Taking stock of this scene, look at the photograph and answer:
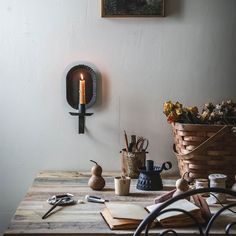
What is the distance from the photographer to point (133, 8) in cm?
218

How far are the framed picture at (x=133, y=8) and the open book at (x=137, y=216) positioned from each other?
1011 mm

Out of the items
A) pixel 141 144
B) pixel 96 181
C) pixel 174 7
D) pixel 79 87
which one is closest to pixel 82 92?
pixel 79 87

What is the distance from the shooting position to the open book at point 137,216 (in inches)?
55.0

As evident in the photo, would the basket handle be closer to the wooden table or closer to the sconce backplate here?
the wooden table

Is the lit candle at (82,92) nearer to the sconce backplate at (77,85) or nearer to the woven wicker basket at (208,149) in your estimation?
the sconce backplate at (77,85)

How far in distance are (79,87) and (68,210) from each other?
78cm

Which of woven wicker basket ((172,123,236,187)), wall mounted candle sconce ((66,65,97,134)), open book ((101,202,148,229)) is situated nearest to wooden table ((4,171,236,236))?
open book ((101,202,148,229))

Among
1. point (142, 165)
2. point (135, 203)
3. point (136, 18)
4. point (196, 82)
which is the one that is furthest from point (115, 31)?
point (135, 203)

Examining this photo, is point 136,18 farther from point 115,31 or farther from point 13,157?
point 13,157

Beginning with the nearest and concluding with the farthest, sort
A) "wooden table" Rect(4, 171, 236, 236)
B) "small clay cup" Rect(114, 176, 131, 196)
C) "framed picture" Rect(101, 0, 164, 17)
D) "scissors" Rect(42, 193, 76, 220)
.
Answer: "wooden table" Rect(4, 171, 236, 236)
"scissors" Rect(42, 193, 76, 220)
"small clay cup" Rect(114, 176, 131, 196)
"framed picture" Rect(101, 0, 164, 17)

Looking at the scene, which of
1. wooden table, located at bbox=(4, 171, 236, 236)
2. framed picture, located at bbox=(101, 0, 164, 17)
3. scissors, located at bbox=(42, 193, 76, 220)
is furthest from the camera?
framed picture, located at bbox=(101, 0, 164, 17)

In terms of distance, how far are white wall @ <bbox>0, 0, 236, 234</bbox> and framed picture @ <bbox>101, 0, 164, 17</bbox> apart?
0.12ft

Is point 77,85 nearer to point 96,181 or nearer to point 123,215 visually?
point 96,181

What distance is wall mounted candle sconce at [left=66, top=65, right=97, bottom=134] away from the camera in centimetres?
221
